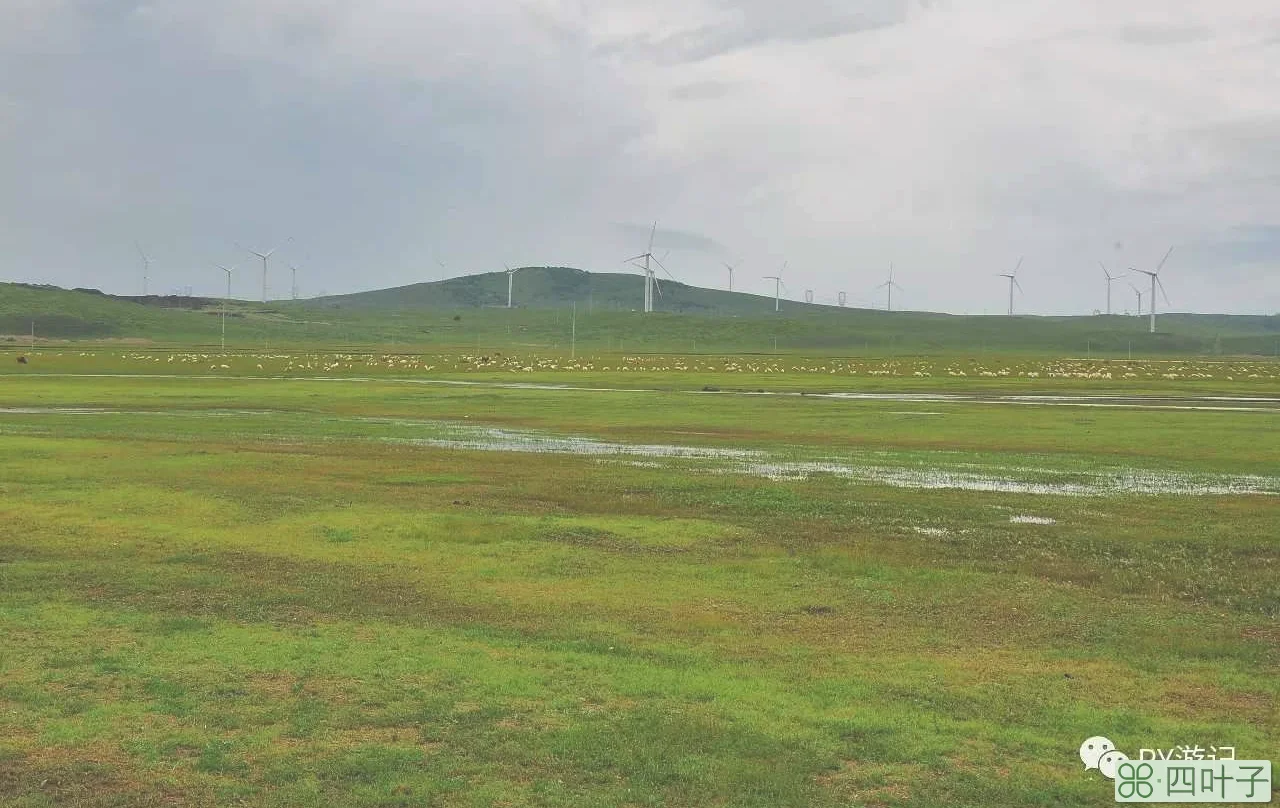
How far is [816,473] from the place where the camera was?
37125 millimetres

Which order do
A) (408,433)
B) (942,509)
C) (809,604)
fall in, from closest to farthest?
(809,604), (942,509), (408,433)

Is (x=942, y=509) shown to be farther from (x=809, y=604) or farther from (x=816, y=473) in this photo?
(x=809, y=604)

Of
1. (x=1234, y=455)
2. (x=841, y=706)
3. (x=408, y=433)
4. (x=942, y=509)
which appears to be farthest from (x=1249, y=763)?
(x=408, y=433)

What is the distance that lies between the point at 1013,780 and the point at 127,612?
43.9 ft

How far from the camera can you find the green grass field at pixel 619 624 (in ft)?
39.3

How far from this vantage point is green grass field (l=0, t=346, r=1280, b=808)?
471 inches

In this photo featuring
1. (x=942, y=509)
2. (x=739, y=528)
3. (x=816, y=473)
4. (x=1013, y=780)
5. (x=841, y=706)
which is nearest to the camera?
(x=1013, y=780)

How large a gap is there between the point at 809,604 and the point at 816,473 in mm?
18028

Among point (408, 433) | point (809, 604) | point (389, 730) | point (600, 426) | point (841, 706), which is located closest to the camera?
point (389, 730)

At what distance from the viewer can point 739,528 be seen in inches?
1057

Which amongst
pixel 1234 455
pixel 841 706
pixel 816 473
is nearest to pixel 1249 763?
pixel 841 706

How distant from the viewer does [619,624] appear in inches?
701

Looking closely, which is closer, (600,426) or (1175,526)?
(1175,526)

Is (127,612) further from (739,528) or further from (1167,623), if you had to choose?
(1167,623)
